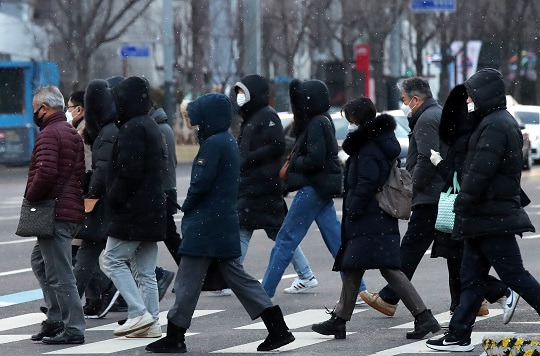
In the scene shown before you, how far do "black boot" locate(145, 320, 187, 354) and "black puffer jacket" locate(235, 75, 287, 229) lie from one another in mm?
2767

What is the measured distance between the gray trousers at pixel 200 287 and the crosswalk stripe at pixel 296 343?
0.79 ft

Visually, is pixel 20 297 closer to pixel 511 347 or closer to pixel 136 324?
pixel 136 324

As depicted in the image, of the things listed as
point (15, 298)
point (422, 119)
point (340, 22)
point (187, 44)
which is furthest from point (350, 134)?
point (340, 22)

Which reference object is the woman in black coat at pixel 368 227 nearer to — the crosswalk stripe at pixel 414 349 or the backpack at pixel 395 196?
the backpack at pixel 395 196

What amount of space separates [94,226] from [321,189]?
76.0 inches

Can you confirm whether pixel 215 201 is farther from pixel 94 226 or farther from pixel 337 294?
pixel 337 294

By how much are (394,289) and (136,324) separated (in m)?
1.80

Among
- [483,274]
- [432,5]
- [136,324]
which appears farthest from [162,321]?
[432,5]

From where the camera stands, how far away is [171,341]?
9.05 meters

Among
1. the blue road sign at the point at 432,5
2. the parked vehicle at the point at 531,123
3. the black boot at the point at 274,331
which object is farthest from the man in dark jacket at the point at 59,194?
the blue road sign at the point at 432,5

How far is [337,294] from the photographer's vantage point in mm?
11984

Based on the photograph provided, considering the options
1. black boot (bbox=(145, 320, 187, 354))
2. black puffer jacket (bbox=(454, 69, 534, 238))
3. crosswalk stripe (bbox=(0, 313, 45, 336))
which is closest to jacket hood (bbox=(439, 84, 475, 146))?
black puffer jacket (bbox=(454, 69, 534, 238))

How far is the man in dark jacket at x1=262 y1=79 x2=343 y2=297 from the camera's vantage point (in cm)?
1118

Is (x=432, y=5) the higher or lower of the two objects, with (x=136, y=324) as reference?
higher
